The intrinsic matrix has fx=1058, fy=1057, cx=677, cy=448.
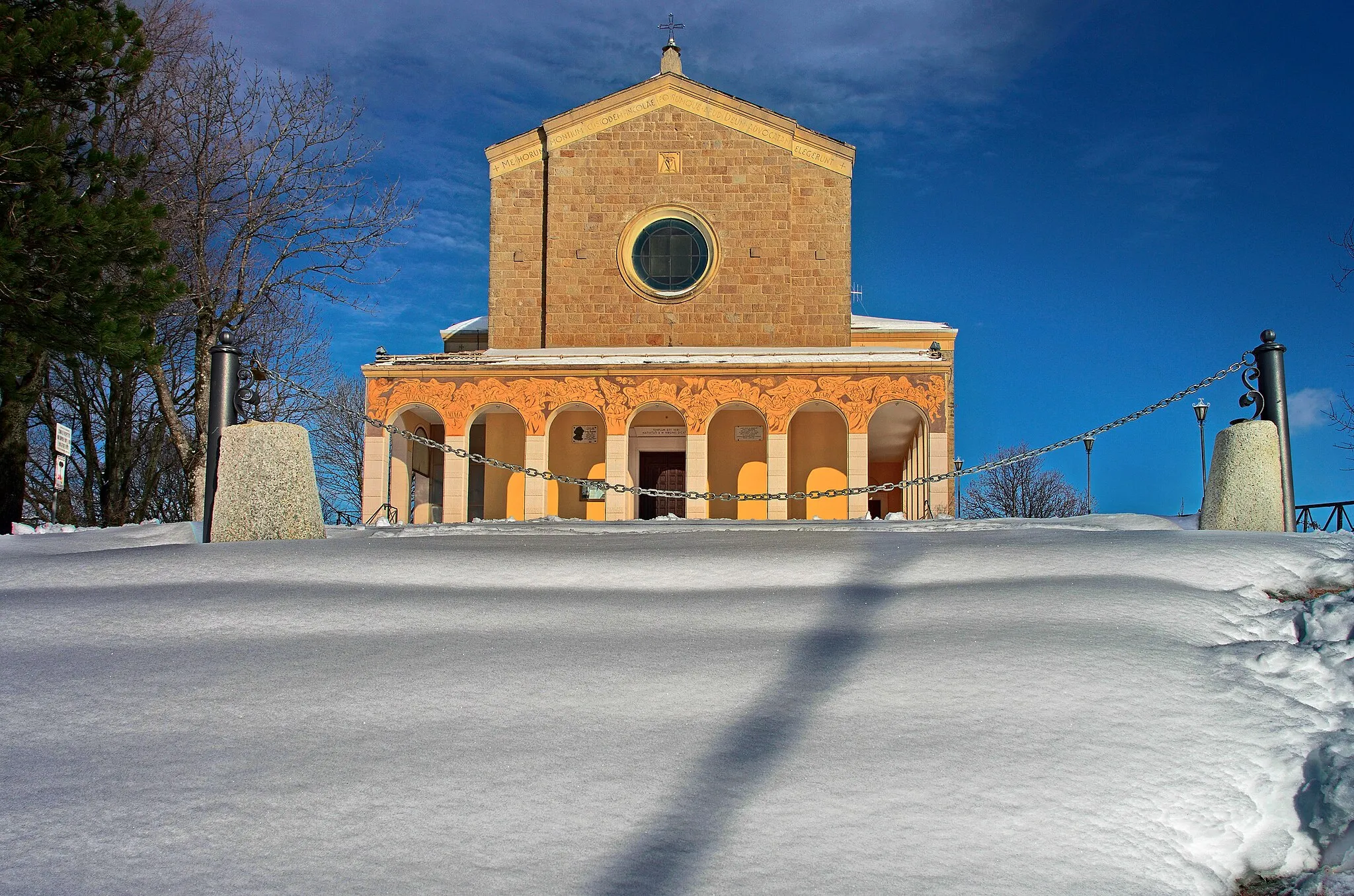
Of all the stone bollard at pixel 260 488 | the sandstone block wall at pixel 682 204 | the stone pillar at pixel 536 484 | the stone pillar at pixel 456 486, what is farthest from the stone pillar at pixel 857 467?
the stone bollard at pixel 260 488

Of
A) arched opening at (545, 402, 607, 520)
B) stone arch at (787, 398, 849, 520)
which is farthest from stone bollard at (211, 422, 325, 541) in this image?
stone arch at (787, 398, 849, 520)

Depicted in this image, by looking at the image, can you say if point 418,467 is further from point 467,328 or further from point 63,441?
point 63,441

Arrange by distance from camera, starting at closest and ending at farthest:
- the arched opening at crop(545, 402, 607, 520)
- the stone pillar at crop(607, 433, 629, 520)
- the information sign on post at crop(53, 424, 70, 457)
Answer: the information sign on post at crop(53, 424, 70, 457), the stone pillar at crop(607, 433, 629, 520), the arched opening at crop(545, 402, 607, 520)

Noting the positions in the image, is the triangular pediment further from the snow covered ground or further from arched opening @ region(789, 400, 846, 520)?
the snow covered ground

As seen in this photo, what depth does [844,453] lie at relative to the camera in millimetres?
22469

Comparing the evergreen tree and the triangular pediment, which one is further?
the triangular pediment

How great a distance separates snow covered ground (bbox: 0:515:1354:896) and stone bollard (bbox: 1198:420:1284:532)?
1.77 meters

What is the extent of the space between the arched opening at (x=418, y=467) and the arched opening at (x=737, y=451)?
18.4 feet

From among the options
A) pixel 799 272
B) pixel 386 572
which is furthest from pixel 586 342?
pixel 386 572

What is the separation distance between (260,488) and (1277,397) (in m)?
7.14

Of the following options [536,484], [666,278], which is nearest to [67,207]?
[536,484]

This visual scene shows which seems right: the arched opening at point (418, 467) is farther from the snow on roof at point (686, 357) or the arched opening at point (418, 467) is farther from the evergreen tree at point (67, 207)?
the evergreen tree at point (67, 207)

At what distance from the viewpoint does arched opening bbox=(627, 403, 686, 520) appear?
22.5 metres

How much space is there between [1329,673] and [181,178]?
2066 centimetres
